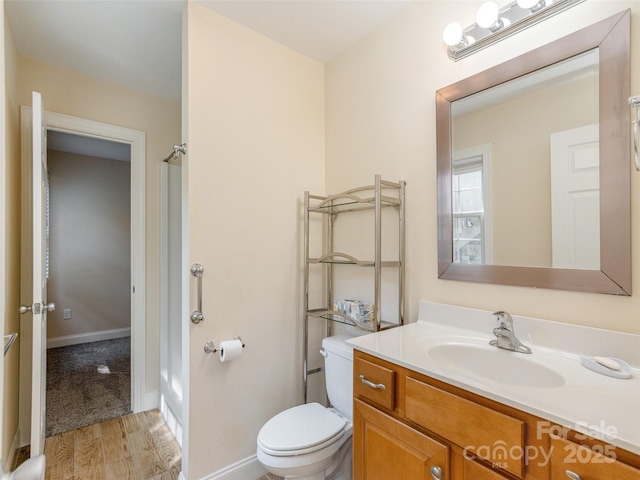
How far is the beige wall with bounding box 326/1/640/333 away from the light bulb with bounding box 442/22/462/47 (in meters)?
0.09

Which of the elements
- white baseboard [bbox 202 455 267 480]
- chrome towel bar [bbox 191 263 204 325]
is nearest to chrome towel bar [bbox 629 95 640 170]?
chrome towel bar [bbox 191 263 204 325]

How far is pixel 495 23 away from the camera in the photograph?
1.28 meters

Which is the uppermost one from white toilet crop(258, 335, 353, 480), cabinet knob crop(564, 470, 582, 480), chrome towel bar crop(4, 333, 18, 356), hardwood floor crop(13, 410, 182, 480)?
chrome towel bar crop(4, 333, 18, 356)

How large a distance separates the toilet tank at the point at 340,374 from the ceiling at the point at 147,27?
69.7 inches

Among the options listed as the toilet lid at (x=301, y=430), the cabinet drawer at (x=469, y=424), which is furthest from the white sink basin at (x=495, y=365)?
the toilet lid at (x=301, y=430)

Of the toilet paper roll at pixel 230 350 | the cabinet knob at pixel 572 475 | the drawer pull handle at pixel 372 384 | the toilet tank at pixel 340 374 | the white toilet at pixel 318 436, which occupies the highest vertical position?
the cabinet knob at pixel 572 475

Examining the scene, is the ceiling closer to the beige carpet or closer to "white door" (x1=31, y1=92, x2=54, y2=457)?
"white door" (x1=31, y1=92, x2=54, y2=457)

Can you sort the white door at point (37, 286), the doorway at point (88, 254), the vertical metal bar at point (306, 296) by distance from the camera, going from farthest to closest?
the doorway at point (88, 254) → the vertical metal bar at point (306, 296) → the white door at point (37, 286)

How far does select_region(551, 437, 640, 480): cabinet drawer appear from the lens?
62 centimetres

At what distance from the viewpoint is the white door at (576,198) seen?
1.08m

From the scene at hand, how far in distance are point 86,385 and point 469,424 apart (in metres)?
3.26

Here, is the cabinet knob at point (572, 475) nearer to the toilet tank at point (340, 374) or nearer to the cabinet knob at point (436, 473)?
the cabinet knob at point (436, 473)

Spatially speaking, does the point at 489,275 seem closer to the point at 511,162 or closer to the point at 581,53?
the point at 511,162

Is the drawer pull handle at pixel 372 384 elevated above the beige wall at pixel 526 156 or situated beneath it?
situated beneath
